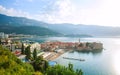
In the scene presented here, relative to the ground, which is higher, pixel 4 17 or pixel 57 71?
pixel 4 17

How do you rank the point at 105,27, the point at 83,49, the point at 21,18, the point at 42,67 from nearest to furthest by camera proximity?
the point at 42,67, the point at 83,49, the point at 105,27, the point at 21,18

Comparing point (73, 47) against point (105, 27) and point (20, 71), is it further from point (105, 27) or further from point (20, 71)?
point (105, 27)

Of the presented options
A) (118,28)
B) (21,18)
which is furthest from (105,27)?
(21,18)

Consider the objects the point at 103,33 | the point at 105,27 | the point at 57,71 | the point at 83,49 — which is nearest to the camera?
the point at 57,71

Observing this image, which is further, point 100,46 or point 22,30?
point 22,30

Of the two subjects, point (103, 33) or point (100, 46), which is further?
point (103, 33)

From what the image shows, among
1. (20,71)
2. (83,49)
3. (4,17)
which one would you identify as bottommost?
(83,49)

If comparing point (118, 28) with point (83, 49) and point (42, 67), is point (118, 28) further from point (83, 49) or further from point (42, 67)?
point (42, 67)

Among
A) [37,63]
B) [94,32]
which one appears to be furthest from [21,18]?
[37,63]

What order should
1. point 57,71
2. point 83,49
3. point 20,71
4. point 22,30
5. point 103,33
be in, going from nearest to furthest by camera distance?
1. point 20,71
2. point 57,71
3. point 83,49
4. point 22,30
5. point 103,33
